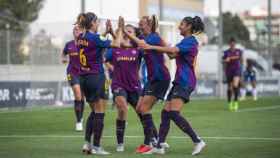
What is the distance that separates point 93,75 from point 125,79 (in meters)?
1.04

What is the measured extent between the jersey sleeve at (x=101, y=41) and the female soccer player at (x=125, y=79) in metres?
0.78

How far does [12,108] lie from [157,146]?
16.1m

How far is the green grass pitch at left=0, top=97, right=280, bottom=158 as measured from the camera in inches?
566

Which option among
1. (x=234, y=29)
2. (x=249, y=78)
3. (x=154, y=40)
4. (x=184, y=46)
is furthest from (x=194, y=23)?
(x=234, y=29)

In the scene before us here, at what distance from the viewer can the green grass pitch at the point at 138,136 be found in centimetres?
1437

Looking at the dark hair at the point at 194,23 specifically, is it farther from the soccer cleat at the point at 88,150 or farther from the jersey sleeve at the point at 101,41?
the soccer cleat at the point at 88,150

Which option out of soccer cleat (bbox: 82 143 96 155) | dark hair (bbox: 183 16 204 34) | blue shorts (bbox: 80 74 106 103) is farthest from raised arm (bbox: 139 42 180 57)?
soccer cleat (bbox: 82 143 96 155)

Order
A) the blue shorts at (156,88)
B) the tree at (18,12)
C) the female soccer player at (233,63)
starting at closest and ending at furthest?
the blue shorts at (156,88) → the female soccer player at (233,63) → the tree at (18,12)

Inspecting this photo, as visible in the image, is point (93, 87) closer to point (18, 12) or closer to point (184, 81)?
point (184, 81)

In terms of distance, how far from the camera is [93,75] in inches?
568

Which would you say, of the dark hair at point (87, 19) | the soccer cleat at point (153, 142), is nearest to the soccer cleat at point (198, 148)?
the soccer cleat at point (153, 142)

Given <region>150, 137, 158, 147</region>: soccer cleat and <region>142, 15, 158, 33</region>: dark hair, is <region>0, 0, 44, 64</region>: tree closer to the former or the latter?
<region>150, 137, 158, 147</region>: soccer cleat

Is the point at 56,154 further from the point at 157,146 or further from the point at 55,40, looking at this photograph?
the point at 55,40

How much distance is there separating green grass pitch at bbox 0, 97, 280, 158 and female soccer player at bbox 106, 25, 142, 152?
2.13 feet
